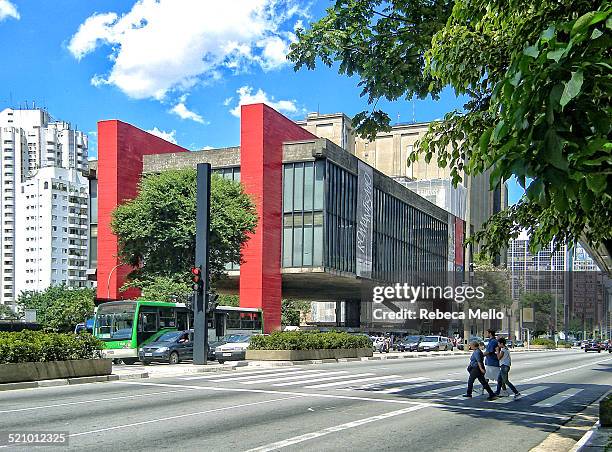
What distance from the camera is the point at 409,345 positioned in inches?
2416

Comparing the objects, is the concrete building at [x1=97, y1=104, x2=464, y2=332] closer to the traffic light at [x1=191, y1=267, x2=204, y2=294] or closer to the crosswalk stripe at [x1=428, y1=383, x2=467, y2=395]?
the traffic light at [x1=191, y1=267, x2=204, y2=294]

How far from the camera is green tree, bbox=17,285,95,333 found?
225ft

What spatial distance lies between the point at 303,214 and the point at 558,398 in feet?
145

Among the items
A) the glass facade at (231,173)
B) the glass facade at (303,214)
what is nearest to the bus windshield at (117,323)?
the glass facade at (303,214)

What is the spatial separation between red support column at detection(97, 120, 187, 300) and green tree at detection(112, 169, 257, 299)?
576 inches

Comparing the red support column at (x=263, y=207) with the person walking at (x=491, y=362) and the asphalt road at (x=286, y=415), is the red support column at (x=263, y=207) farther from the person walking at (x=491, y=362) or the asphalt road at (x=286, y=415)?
the person walking at (x=491, y=362)

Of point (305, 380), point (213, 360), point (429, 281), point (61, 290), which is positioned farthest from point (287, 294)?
point (305, 380)

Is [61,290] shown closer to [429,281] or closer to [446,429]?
[429,281]

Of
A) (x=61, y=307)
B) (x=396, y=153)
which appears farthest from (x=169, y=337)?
(x=396, y=153)

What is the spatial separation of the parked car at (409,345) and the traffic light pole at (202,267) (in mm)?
33736

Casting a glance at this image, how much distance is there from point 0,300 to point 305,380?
147649mm

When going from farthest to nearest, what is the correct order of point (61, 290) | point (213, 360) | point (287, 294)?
point (61, 290) < point (287, 294) < point (213, 360)

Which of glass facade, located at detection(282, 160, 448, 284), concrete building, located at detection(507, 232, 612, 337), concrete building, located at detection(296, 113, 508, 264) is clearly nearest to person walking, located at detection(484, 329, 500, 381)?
glass facade, located at detection(282, 160, 448, 284)

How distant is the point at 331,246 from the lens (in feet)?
208
